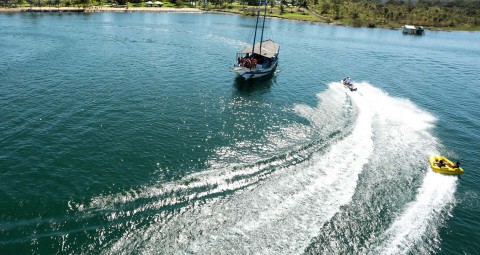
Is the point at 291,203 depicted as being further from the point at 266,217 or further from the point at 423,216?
the point at 423,216

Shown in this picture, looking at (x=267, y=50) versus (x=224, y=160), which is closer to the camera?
(x=224, y=160)

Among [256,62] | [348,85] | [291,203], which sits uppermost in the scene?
[256,62]

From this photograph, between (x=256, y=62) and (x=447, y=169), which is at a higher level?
(x=256, y=62)

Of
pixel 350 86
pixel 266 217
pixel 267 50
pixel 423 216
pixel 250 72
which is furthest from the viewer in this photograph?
pixel 267 50

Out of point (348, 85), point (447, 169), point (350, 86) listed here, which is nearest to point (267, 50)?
point (348, 85)

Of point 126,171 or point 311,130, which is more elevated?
point 311,130

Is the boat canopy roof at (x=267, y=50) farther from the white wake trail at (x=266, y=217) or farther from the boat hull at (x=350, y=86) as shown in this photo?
the white wake trail at (x=266, y=217)

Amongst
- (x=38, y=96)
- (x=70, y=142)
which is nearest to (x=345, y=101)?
(x=70, y=142)

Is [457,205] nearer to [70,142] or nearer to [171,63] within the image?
[70,142]
